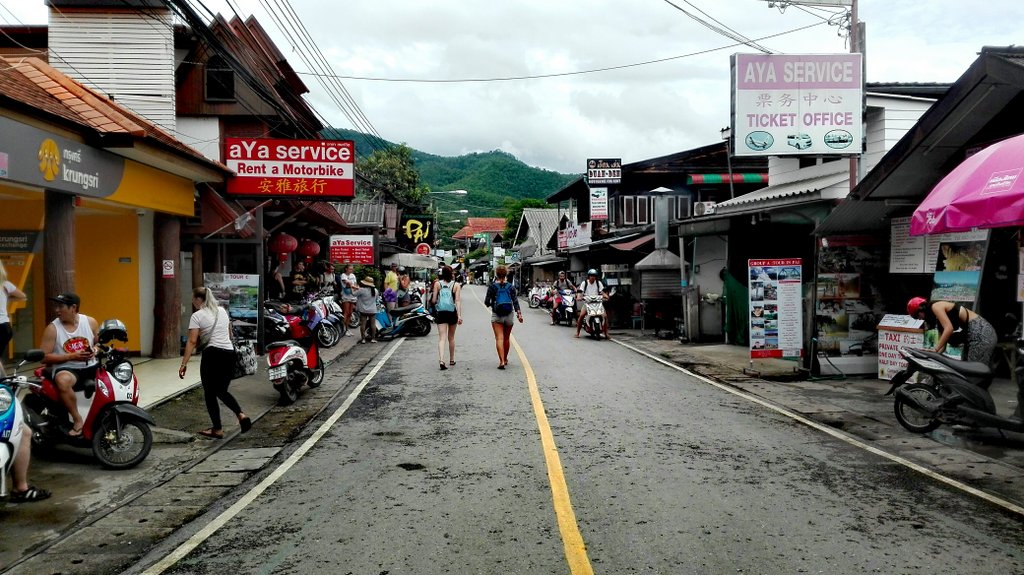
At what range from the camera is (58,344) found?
757 cm

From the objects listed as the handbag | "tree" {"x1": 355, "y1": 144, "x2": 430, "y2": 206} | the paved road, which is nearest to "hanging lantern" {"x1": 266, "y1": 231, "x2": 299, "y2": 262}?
the handbag

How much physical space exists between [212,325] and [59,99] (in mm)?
5079

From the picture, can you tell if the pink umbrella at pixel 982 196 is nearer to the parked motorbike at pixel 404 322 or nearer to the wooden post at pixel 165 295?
the wooden post at pixel 165 295

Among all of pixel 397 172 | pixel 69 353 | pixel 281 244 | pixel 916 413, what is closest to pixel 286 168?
pixel 281 244

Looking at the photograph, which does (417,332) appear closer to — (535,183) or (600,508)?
(600,508)

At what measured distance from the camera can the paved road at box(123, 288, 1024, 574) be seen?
4.77 m

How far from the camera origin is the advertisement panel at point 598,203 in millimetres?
32438

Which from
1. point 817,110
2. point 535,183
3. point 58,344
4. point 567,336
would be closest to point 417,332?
point 567,336

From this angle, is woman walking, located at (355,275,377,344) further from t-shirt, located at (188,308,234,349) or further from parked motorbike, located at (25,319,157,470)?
parked motorbike, located at (25,319,157,470)

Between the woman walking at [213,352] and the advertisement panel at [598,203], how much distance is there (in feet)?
81.6

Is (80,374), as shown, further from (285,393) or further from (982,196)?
(982,196)

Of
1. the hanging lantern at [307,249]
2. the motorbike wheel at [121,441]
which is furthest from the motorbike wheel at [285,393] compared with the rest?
the hanging lantern at [307,249]

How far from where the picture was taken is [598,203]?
32.6 meters

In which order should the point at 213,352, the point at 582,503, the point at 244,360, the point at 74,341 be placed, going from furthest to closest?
1. the point at 244,360
2. the point at 213,352
3. the point at 74,341
4. the point at 582,503
